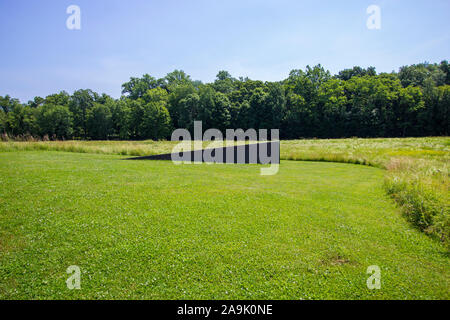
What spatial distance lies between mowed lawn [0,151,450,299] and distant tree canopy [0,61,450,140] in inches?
2255

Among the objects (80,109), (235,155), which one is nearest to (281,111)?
(235,155)

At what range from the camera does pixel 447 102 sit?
173ft

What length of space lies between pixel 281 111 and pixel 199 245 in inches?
2599

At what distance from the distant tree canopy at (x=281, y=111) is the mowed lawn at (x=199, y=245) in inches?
2255

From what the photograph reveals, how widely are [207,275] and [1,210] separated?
5598mm

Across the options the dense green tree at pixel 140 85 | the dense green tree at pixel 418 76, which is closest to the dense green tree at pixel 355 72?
the dense green tree at pixel 418 76

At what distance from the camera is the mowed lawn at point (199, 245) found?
12.9 ft

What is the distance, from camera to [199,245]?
16.6ft

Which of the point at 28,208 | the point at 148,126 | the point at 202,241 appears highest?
the point at 148,126

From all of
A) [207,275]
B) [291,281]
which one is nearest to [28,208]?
[207,275]

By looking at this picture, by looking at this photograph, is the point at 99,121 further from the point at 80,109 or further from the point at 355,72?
the point at 355,72

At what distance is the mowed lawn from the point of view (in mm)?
3928

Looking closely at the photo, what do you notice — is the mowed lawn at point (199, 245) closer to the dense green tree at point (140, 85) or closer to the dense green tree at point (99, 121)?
the dense green tree at point (99, 121)
